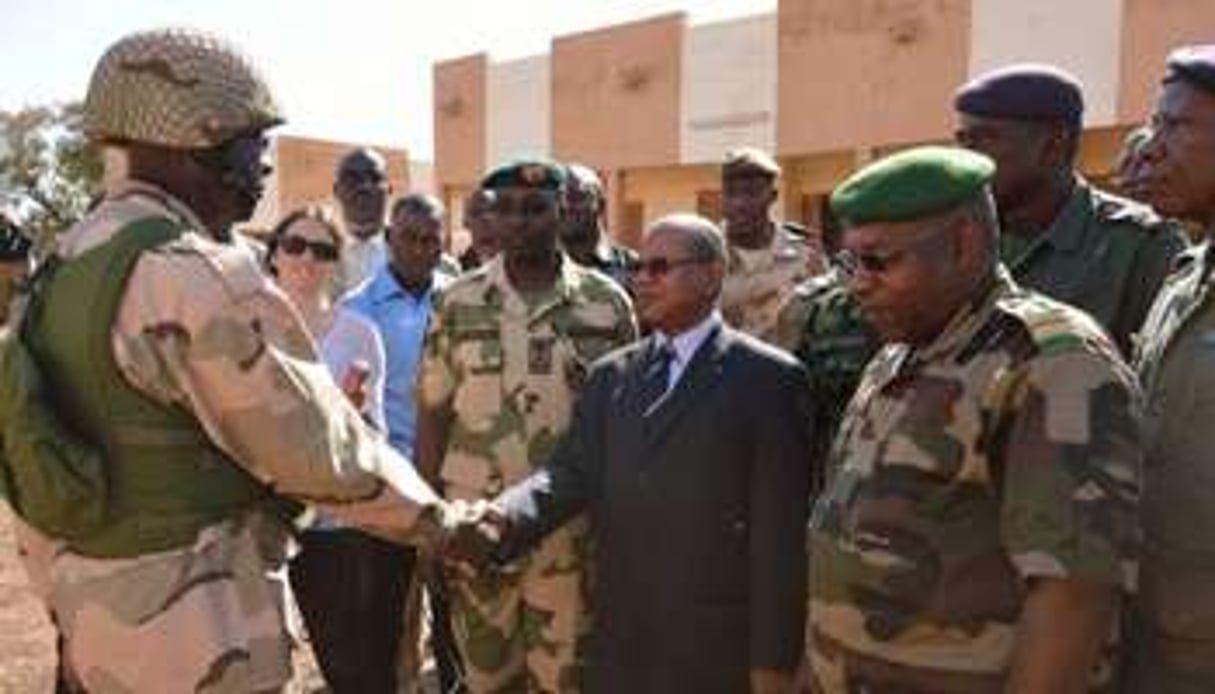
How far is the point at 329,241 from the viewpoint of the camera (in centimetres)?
504

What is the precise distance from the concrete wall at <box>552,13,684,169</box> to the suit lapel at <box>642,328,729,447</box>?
19046mm

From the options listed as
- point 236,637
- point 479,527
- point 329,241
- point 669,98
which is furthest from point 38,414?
point 669,98

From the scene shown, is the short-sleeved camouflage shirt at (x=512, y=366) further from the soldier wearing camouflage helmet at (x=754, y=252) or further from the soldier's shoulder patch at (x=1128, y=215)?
the soldier's shoulder patch at (x=1128, y=215)

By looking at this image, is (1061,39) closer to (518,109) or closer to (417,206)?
(518,109)

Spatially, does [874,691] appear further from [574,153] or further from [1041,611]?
[574,153]

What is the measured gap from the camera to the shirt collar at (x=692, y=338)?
3.86m

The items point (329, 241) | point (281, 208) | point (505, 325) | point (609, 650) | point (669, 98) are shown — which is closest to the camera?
point (609, 650)

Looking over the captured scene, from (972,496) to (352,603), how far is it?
319 centimetres

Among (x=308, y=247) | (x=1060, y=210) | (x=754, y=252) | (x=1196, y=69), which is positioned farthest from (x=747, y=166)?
(x=1196, y=69)

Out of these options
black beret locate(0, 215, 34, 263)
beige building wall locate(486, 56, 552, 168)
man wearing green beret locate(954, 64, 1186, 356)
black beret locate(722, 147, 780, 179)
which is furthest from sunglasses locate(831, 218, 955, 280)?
beige building wall locate(486, 56, 552, 168)

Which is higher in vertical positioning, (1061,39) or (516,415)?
(1061,39)

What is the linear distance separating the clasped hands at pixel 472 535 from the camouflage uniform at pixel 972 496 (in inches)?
39.8

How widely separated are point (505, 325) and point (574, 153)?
20384mm

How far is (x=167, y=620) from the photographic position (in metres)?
2.83
